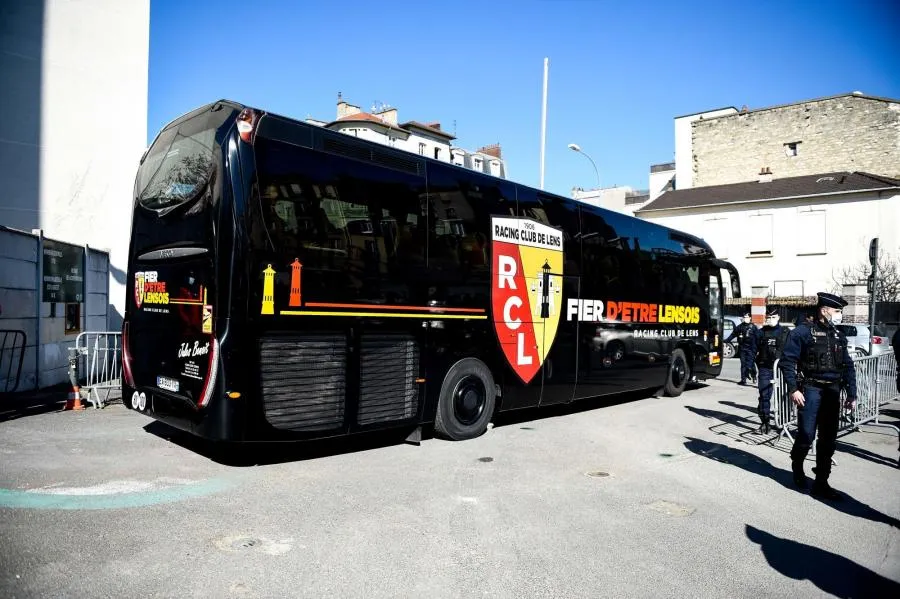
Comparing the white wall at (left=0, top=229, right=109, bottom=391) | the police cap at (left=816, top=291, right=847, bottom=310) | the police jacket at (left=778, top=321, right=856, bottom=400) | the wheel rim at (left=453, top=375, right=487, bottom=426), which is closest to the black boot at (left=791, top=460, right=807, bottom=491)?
the police jacket at (left=778, top=321, right=856, bottom=400)

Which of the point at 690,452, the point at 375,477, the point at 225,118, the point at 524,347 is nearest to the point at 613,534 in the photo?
the point at 375,477

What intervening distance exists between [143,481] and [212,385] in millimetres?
1070

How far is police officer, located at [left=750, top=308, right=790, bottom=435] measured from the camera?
30.9ft

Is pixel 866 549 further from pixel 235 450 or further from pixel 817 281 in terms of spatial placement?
pixel 817 281

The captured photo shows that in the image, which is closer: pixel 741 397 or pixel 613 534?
pixel 613 534

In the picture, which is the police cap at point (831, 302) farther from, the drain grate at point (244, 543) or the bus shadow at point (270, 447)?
the drain grate at point (244, 543)

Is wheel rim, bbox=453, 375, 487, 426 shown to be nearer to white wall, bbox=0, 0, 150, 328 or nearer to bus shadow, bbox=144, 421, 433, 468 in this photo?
bus shadow, bbox=144, 421, 433, 468

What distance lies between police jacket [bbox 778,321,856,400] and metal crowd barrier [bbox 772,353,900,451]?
89.5 inches

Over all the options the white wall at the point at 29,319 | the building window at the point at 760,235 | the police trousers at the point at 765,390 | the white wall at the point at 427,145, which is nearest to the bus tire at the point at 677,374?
the police trousers at the point at 765,390

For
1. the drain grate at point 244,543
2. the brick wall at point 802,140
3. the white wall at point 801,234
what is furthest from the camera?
the brick wall at point 802,140

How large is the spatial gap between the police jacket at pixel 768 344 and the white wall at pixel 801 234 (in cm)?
2807

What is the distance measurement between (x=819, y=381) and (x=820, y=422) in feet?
1.36

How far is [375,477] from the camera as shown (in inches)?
248

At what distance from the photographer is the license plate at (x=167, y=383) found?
20.9 feet
